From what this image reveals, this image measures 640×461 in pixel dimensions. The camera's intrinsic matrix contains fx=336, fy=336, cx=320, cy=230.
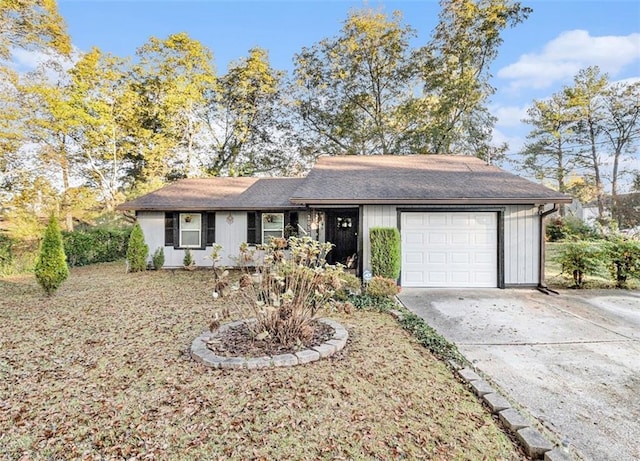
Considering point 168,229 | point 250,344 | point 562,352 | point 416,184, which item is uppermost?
point 416,184

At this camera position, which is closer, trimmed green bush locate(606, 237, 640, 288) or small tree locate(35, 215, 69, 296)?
small tree locate(35, 215, 69, 296)

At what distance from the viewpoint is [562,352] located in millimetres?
4258

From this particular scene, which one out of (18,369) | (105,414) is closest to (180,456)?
(105,414)

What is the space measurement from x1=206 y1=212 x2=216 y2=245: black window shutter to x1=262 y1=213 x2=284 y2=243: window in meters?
1.63

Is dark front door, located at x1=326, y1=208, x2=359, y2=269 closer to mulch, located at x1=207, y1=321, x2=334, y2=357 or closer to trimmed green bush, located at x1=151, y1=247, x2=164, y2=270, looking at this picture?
trimmed green bush, located at x1=151, y1=247, x2=164, y2=270

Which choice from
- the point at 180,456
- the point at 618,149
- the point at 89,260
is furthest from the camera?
the point at 618,149

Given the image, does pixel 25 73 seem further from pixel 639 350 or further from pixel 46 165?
pixel 639 350

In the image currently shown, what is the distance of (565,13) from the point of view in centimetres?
1077

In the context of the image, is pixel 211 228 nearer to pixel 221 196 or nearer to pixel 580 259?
pixel 221 196

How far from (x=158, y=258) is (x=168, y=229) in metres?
1.01

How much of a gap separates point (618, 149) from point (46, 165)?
2970 centimetres

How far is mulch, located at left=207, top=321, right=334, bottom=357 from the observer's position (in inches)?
154

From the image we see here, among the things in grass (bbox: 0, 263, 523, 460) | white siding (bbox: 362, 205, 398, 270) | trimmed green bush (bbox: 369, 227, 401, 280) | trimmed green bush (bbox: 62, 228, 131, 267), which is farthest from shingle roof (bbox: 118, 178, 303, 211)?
grass (bbox: 0, 263, 523, 460)

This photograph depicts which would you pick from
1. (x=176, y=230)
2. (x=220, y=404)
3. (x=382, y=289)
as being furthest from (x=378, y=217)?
(x=176, y=230)
